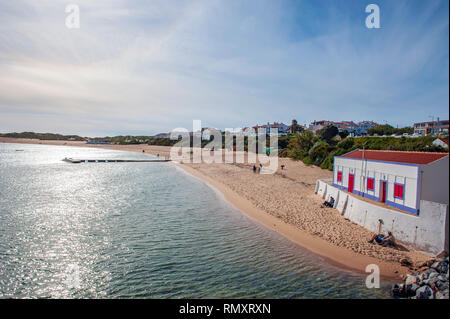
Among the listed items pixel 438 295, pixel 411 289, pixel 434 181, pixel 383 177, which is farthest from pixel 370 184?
pixel 438 295

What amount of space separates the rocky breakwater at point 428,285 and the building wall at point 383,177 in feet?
13.9

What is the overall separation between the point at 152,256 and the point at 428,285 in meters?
10.7

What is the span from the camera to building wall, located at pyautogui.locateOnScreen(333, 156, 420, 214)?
43.9 feet

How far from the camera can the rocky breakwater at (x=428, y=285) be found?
799 cm

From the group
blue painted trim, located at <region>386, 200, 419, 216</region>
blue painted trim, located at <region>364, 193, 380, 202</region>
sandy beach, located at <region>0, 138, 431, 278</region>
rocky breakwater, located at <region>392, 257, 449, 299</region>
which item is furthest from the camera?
blue painted trim, located at <region>364, 193, 380, 202</region>

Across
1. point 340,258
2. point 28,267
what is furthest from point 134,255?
point 340,258

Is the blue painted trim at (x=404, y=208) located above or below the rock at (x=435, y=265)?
above

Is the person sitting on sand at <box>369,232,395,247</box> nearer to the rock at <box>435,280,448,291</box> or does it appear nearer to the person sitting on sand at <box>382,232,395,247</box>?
the person sitting on sand at <box>382,232,395,247</box>

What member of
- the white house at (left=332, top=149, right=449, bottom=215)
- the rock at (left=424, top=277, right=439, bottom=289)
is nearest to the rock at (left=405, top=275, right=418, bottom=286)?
the rock at (left=424, top=277, right=439, bottom=289)

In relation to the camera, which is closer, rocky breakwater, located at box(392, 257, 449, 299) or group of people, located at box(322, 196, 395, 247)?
rocky breakwater, located at box(392, 257, 449, 299)

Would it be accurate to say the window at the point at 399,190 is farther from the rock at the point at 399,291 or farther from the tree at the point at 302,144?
the tree at the point at 302,144

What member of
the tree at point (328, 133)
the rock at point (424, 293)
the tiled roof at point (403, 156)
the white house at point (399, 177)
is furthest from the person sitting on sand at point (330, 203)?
the tree at point (328, 133)

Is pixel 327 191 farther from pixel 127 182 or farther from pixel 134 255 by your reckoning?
pixel 127 182
